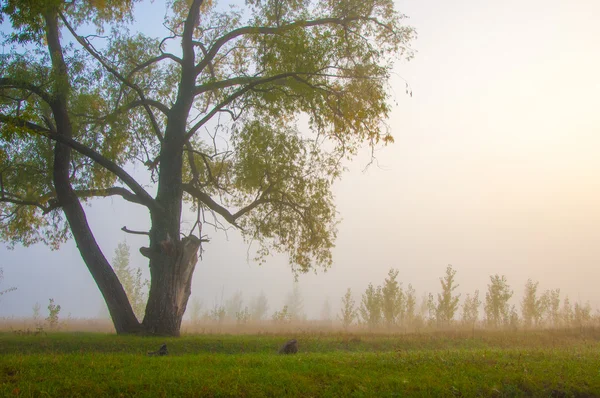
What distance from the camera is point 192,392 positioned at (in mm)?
7605

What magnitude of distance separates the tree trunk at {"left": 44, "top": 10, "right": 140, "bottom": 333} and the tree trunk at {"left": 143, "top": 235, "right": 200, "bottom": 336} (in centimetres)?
86

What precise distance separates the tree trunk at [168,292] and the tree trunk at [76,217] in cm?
86

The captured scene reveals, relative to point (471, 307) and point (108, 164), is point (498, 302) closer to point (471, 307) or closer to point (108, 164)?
point (471, 307)

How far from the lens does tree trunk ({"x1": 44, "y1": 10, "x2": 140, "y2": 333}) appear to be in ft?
53.3

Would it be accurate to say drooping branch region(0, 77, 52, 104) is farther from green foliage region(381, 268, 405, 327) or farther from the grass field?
Answer: green foliage region(381, 268, 405, 327)

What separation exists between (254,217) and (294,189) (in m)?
2.65

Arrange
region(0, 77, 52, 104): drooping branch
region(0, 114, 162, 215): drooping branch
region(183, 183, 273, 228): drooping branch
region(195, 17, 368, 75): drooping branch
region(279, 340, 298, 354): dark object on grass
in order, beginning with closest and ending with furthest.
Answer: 1. region(279, 340, 298, 354): dark object on grass
2. region(0, 77, 52, 104): drooping branch
3. region(0, 114, 162, 215): drooping branch
4. region(195, 17, 368, 75): drooping branch
5. region(183, 183, 273, 228): drooping branch

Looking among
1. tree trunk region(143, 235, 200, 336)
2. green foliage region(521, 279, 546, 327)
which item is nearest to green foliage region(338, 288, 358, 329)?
green foliage region(521, 279, 546, 327)

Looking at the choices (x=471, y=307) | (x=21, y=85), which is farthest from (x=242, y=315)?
(x=21, y=85)

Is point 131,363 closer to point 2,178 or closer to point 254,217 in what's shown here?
point 254,217

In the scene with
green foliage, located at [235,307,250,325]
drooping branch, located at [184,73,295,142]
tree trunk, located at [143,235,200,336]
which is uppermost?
drooping branch, located at [184,73,295,142]

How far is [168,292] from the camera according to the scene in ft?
54.1

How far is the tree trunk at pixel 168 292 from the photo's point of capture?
1608 cm

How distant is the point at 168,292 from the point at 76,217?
4.98 metres
